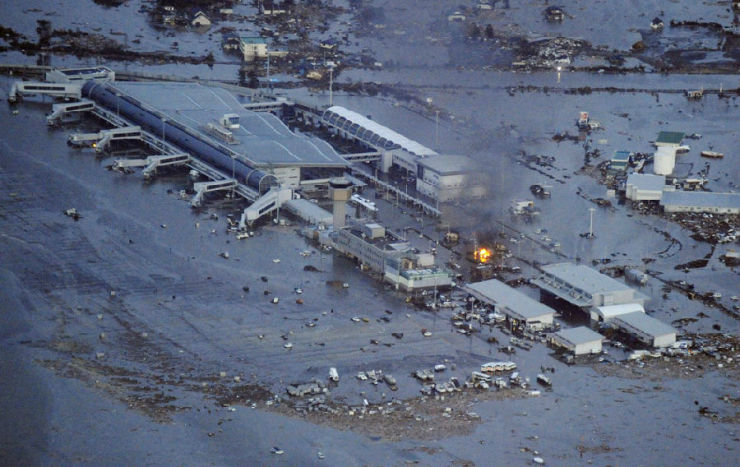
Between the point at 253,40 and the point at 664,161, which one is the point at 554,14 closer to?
the point at 253,40

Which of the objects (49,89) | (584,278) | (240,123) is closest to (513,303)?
(584,278)

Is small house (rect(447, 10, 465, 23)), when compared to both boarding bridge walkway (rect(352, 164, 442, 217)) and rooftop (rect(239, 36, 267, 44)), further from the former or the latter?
boarding bridge walkway (rect(352, 164, 442, 217))

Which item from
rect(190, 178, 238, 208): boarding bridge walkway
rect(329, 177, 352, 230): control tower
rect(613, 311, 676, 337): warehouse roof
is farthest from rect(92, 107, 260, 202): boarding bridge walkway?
rect(613, 311, 676, 337): warehouse roof

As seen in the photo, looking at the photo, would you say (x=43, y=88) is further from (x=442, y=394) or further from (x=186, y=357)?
(x=442, y=394)

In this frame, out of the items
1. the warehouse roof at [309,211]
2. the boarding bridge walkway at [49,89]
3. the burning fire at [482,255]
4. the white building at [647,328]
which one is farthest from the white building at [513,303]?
the boarding bridge walkway at [49,89]

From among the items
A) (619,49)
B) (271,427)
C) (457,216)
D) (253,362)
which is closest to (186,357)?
(253,362)

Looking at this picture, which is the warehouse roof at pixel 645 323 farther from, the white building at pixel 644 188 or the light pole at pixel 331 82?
the light pole at pixel 331 82

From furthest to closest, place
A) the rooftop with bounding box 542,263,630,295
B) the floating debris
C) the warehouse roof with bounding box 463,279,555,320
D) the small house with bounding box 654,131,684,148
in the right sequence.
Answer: the small house with bounding box 654,131,684,148, the floating debris, the rooftop with bounding box 542,263,630,295, the warehouse roof with bounding box 463,279,555,320
